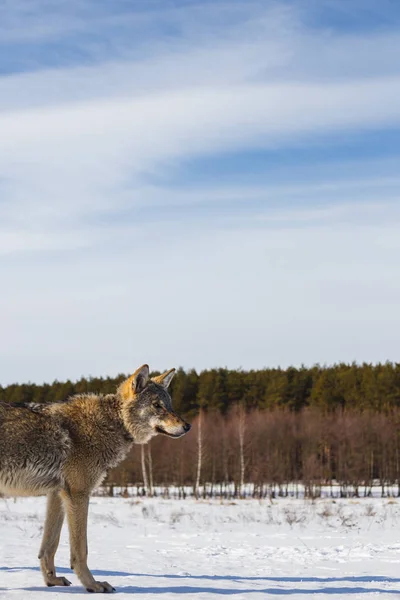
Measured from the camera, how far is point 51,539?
1052 cm

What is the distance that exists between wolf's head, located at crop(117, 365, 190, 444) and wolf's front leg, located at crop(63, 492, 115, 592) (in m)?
1.15

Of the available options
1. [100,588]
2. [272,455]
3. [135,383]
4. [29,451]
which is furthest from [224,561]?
[272,455]

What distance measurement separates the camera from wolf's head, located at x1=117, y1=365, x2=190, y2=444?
35.4ft

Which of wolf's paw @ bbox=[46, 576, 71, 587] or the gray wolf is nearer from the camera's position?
the gray wolf

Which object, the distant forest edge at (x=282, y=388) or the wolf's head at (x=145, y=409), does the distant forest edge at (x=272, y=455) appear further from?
the wolf's head at (x=145, y=409)

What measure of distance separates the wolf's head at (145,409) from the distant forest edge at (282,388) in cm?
8798

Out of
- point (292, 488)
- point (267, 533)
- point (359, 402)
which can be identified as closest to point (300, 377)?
point (359, 402)

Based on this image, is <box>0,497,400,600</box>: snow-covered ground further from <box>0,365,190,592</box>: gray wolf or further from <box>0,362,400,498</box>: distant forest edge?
<box>0,362,400,498</box>: distant forest edge

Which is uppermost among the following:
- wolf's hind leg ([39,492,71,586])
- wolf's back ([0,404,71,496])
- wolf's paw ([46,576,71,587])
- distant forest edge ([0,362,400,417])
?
distant forest edge ([0,362,400,417])

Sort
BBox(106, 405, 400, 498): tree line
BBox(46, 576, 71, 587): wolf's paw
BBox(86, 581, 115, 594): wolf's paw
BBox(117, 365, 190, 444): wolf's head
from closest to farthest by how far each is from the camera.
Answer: BBox(86, 581, 115, 594): wolf's paw < BBox(46, 576, 71, 587): wolf's paw < BBox(117, 365, 190, 444): wolf's head < BBox(106, 405, 400, 498): tree line

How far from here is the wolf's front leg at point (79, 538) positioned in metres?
9.88

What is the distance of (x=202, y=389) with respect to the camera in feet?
342

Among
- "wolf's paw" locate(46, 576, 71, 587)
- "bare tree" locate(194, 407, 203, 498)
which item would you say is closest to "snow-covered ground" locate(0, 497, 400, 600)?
"wolf's paw" locate(46, 576, 71, 587)

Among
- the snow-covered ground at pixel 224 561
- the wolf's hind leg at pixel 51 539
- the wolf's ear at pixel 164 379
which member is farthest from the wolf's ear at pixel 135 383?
the snow-covered ground at pixel 224 561
